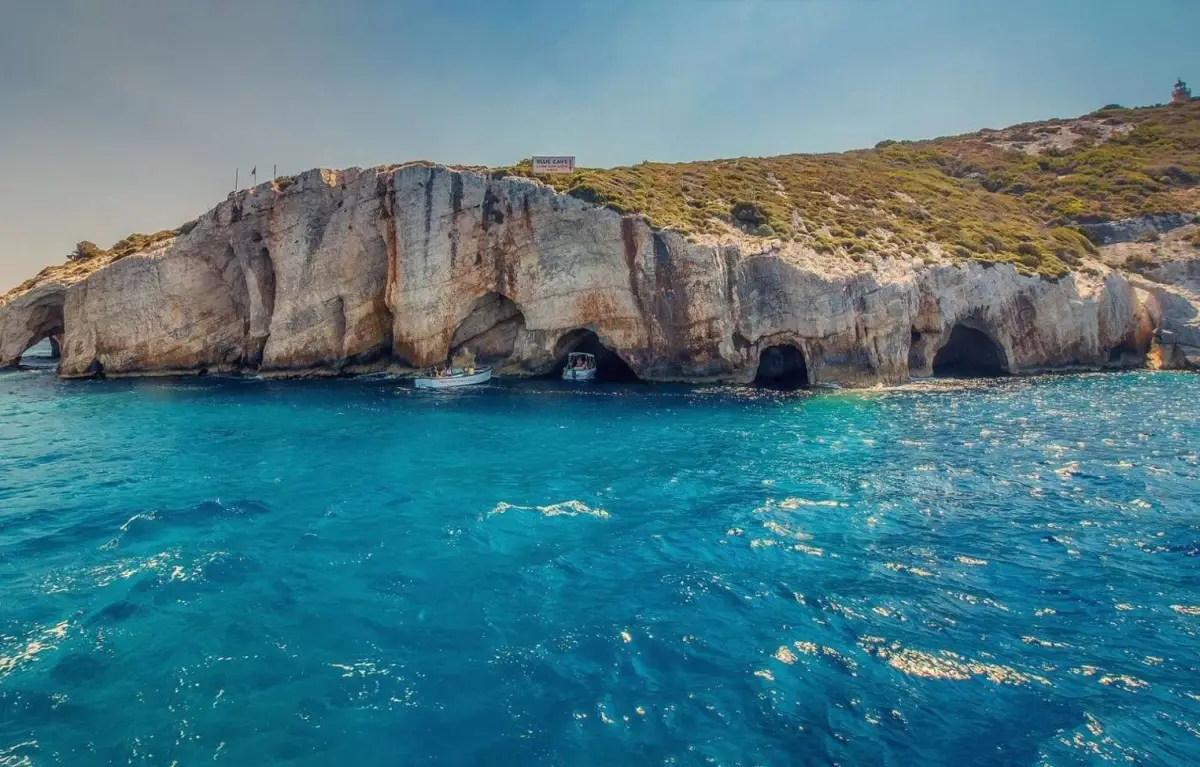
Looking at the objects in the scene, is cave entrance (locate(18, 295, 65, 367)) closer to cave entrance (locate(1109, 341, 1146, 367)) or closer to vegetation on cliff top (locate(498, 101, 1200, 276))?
vegetation on cliff top (locate(498, 101, 1200, 276))

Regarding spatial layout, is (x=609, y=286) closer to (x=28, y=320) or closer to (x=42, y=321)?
(x=28, y=320)

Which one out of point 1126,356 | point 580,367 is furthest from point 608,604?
point 1126,356

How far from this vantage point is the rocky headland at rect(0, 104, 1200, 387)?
1592 inches

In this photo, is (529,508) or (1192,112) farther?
(1192,112)

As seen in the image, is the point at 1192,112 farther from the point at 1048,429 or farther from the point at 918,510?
the point at 918,510

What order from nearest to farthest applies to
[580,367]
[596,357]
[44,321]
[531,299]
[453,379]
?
[453,379]
[531,299]
[580,367]
[596,357]
[44,321]

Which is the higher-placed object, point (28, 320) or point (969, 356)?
point (28, 320)

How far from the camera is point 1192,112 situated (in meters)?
93.6

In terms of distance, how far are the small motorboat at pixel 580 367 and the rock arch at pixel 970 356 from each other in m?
27.0

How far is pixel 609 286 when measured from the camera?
41.8 metres

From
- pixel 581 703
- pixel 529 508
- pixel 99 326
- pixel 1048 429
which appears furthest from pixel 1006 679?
pixel 99 326

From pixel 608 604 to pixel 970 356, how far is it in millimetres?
50069

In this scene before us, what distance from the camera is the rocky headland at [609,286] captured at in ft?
133

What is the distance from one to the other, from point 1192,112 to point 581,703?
137 meters
